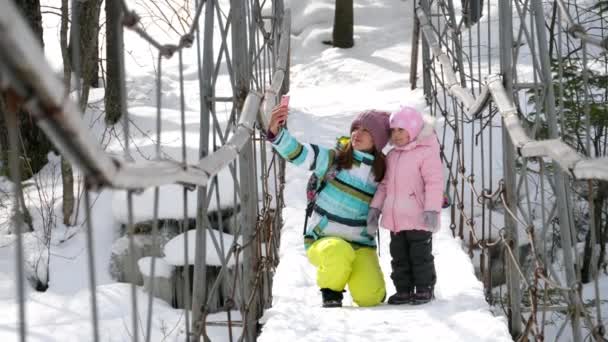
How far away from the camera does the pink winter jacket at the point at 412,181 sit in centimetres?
475

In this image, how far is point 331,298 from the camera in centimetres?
470

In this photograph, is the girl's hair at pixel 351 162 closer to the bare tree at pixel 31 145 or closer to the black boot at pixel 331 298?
the black boot at pixel 331 298

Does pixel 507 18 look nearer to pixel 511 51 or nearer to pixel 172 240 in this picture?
pixel 511 51

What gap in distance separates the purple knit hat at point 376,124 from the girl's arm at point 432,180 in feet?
0.68

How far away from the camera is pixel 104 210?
1003 centimetres

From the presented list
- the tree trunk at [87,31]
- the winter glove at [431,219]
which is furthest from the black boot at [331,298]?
the tree trunk at [87,31]

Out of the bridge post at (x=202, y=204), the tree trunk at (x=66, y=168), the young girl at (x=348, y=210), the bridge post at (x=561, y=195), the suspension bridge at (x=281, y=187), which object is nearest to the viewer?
the suspension bridge at (x=281, y=187)

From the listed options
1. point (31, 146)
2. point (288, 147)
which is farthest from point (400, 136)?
point (31, 146)

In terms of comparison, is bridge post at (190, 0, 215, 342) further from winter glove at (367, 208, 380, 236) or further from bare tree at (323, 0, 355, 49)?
bare tree at (323, 0, 355, 49)

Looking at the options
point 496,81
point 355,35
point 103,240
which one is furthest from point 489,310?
point 355,35

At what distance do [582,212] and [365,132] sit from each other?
201 inches

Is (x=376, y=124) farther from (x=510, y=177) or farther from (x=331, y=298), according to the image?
(x=331, y=298)

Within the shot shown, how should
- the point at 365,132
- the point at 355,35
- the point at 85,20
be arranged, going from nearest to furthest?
1. the point at 365,132
2. the point at 85,20
3. the point at 355,35

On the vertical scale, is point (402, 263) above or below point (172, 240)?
above
